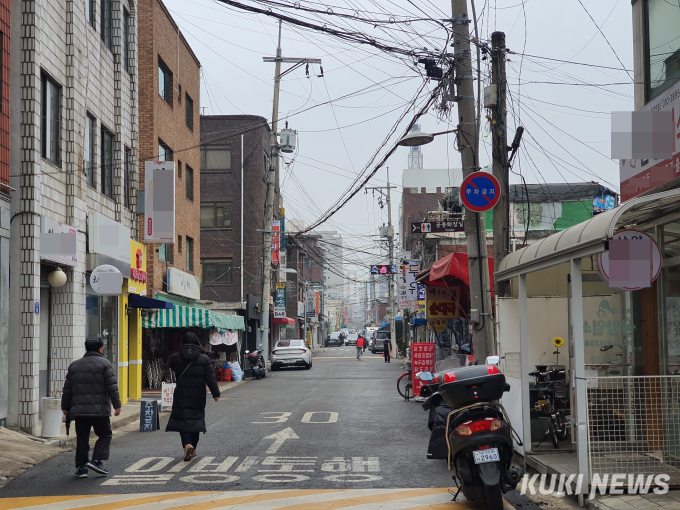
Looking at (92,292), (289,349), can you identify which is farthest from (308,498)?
(289,349)

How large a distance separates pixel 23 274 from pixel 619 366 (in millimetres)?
10056

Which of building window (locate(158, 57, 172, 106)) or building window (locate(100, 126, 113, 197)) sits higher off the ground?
building window (locate(158, 57, 172, 106))

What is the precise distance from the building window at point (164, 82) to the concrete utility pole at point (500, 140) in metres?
17.4

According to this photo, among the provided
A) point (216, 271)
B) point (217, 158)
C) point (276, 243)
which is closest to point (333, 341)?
point (276, 243)

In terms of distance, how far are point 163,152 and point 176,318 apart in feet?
24.4

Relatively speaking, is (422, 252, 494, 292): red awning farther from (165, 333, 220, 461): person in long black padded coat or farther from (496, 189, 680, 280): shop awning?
(165, 333, 220, 461): person in long black padded coat

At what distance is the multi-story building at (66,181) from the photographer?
44.1ft

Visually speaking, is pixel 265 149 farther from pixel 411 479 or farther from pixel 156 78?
pixel 411 479

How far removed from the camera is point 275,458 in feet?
35.3

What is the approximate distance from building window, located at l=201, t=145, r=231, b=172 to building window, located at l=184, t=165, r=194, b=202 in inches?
669

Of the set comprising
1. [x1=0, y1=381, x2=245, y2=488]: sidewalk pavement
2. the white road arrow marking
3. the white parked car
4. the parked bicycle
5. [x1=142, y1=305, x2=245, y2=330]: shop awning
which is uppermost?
[x1=142, y1=305, x2=245, y2=330]: shop awning

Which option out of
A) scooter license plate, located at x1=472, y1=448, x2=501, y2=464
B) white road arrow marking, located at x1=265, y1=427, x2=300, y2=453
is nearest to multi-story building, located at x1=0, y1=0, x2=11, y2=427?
white road arrow marking, located at x1=265, y1=427, x2=300, y2=453

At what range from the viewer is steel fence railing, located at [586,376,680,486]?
7.74 metres

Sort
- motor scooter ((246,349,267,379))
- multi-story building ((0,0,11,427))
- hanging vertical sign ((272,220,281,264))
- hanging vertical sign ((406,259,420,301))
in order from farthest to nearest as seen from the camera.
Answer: hanging vertical sign ((272,220,281,264)) < hanging vertical sign ((406,259,420,301)) < motor scooter ((246,349,267,379)) < multi-story building ((0,0,11,427))
